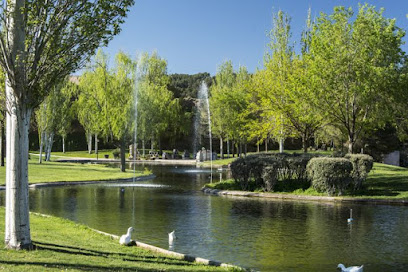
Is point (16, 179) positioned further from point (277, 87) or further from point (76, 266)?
point (277, 87)

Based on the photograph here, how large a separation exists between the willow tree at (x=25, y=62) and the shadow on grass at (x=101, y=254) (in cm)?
59

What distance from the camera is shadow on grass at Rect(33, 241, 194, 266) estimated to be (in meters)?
9.16

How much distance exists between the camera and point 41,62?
370 inches

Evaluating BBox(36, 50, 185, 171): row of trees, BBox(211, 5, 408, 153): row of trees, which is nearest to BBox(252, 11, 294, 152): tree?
BBox(211, 5, 408, 153): row of trees

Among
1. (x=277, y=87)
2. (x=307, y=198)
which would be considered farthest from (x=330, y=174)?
(x=277, y=87)

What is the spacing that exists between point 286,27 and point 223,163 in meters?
20.2

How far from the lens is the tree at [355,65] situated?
1023 inches

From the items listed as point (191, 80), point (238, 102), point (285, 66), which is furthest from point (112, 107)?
point (191, 80)

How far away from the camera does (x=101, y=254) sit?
30.7 feet

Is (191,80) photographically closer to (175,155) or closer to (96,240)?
(175,155)

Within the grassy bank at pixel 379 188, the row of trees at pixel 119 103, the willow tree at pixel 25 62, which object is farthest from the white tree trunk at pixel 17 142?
the row of trees at pixel 119 103

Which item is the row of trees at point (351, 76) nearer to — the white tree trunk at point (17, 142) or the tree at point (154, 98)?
the white tree trunk at point (17, 142)

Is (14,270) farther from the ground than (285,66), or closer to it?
closer to it

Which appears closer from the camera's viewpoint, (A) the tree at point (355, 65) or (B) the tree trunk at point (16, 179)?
(B) the tree trunk at point (16, 179)
